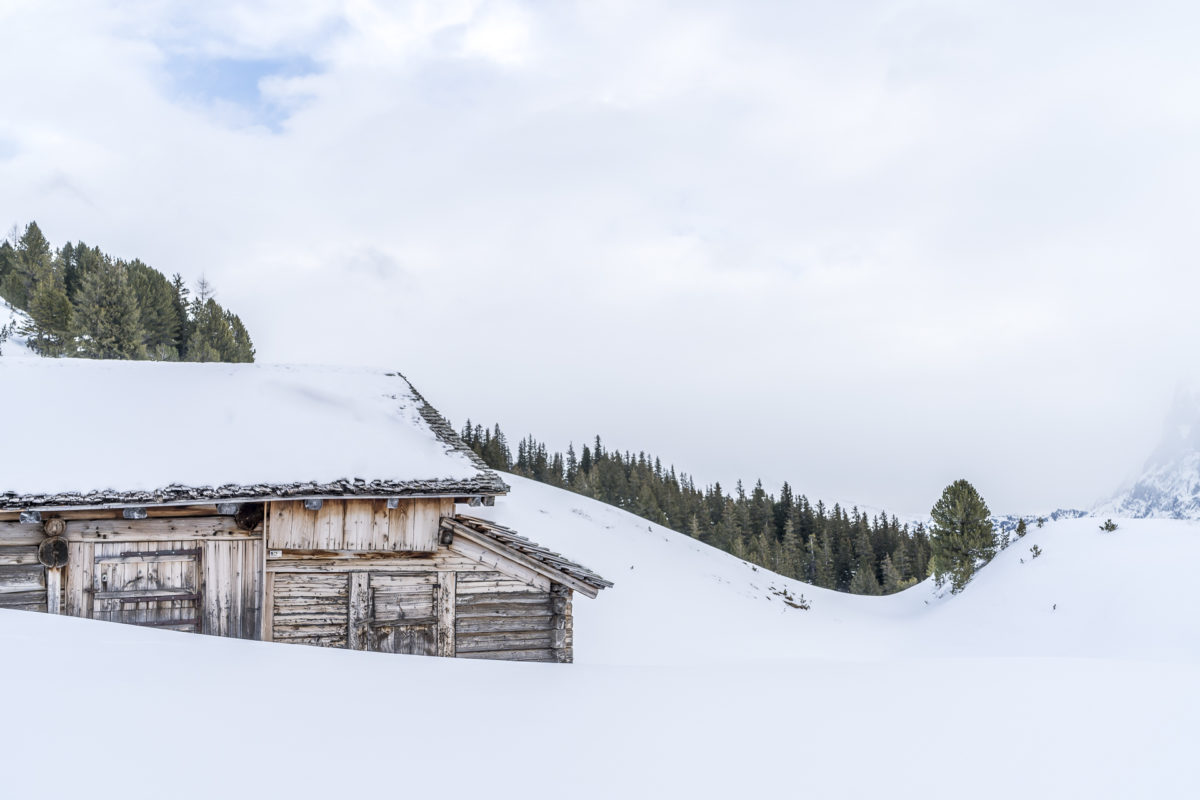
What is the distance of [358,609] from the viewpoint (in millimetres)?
10617

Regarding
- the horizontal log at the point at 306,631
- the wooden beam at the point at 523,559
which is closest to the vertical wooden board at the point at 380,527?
the wooden beam at the point at 523,559

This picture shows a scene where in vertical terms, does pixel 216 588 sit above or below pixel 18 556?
below

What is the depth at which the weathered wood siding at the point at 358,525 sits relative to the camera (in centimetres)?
1025

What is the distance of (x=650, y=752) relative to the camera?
5547 millimetres

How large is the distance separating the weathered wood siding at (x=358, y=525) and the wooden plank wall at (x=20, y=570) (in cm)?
318

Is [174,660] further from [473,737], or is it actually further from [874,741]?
[874,741]

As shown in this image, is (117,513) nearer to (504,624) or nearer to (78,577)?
(78,577)

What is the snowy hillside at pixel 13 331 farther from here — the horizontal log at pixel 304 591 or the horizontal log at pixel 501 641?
the horizontal log at pixel 501 641

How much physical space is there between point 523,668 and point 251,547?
16.6ft

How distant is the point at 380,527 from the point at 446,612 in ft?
6.00

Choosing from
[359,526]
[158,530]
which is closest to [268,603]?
[359,526]

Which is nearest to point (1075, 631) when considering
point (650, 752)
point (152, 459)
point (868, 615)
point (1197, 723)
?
point (868, 615)

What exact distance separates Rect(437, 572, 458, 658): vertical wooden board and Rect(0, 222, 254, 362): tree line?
46586 mm

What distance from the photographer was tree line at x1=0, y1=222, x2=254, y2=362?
4569 centimetres
